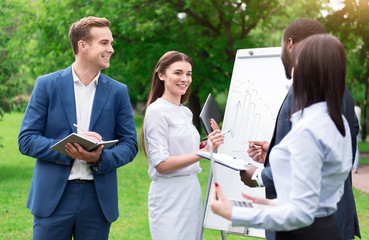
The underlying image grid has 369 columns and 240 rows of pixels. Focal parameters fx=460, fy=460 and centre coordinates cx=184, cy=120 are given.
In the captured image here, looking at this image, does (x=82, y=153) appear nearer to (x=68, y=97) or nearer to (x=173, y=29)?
(x=68, y=97)

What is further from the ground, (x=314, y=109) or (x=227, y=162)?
(x=314, y=109)

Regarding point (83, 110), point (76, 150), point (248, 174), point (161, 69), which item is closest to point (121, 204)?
point (161, 69)

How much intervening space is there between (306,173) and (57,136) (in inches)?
71.1

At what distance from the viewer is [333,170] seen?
1.87 meters

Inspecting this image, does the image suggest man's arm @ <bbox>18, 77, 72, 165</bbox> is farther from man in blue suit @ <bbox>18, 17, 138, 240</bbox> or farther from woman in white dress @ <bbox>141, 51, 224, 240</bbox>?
woman in white dress @ <bbox>141, 51, 224, 240</bbox>

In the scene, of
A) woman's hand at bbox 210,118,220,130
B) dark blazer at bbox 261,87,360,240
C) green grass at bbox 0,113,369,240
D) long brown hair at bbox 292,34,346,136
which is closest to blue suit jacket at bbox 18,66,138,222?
woman's hand at bbox 210,118,220,130

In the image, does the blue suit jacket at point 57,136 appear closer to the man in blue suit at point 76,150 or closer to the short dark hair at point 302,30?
the man in blue suit at point 76,150

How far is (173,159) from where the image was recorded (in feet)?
11.2

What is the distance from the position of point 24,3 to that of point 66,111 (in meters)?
15.6

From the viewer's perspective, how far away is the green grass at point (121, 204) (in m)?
6.83

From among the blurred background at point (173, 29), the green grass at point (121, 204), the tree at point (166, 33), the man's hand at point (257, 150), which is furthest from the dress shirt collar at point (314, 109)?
the tree at point (166, 33)

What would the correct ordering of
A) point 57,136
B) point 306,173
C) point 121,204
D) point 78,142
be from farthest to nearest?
1. point 121,204
2. point 57,136
3. point 78,142
4. point 306,173

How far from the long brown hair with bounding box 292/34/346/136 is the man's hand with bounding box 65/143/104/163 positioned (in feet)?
4.71

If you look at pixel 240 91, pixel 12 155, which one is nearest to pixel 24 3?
pixel 12 155
